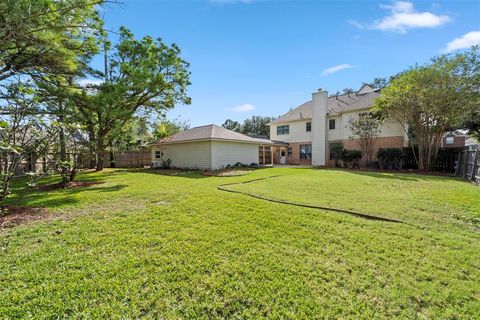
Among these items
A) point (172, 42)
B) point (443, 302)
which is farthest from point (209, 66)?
point (443, 302)

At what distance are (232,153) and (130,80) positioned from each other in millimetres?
8802

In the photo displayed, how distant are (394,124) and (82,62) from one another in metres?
22.6

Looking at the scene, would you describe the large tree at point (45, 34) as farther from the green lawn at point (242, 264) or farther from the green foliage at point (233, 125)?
the green foliage at point (233, 125)

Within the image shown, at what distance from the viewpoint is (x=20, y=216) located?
5562mm

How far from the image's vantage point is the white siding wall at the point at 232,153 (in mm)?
16875

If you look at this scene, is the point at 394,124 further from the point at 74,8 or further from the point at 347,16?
the point at 74,8

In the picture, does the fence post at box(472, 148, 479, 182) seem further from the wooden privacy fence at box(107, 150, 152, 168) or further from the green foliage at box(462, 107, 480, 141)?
the wooden privacy fence at box(107, 150, 152, 168)

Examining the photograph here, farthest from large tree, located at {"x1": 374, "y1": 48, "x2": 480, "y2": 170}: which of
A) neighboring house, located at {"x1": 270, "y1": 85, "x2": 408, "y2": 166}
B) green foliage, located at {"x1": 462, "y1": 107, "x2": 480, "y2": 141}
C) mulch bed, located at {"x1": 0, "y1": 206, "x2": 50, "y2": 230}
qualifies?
mulch bed, located at {"x1": 0, "y1": 206, "x2": 50, "y2": 230}

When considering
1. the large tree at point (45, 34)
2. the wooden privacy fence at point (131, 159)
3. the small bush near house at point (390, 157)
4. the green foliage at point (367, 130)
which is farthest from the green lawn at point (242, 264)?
the wooden privacy fence at point (131, 159)

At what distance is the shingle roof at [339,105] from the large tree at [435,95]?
4824mm

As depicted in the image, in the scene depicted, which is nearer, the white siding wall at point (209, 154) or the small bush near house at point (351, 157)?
the white siding wall at point (209, 154)

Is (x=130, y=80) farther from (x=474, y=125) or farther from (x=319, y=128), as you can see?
(x=474, y=125)

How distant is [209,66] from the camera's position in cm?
1395

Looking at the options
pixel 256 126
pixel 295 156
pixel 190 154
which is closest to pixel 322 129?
pixel 295 156
